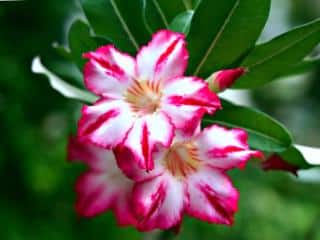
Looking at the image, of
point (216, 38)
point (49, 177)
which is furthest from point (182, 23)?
point (49, 177)

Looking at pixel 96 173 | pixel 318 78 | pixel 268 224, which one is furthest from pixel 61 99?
pixel 318 78

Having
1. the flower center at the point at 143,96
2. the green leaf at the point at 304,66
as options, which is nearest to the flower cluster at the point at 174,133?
the flower center at the point at 143,96

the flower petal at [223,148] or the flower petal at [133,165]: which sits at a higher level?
the flower petal at [133,165]

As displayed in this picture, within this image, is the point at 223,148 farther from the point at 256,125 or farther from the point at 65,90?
the point at 65,90

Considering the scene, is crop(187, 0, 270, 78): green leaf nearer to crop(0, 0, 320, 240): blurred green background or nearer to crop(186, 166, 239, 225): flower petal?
crop(186, 166, 239, 225): flower petal

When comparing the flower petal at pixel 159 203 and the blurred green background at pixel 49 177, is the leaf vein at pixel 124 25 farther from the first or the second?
the blurred green background at pixel 49 177

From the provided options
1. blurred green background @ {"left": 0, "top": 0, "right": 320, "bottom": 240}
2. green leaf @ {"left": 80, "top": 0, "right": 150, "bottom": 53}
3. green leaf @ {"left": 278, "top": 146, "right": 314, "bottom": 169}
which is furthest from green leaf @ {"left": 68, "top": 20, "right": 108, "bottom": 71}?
blurred green background @ {"left": 0, "top": 0, "right": 320, "bottom": 240}
